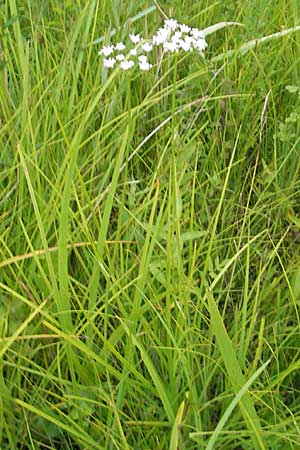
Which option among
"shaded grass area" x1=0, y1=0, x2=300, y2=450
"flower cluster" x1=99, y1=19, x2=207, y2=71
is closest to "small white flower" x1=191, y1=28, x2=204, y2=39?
"flower cluster" x1=99, y1=19, x2=207, y2=71

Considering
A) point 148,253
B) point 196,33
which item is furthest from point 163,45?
point 148,253

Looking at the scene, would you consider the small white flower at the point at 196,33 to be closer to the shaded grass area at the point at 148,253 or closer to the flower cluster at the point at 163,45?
the flower cluster at the point at 163,45

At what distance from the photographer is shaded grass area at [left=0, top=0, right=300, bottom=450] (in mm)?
938

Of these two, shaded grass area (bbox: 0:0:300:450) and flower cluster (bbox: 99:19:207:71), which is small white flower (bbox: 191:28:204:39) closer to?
flower cluster (bbox: 99:19:207:71)

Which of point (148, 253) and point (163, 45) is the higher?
point (163, 45)

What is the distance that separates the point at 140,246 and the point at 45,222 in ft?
0.51

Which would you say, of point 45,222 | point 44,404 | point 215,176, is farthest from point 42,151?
point 44,404

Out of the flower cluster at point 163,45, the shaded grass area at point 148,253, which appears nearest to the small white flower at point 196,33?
the flower cluster at point 163,45

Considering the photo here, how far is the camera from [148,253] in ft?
3.26

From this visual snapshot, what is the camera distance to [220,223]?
1235 mm

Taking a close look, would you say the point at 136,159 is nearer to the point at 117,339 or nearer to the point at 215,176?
the point at 215,176

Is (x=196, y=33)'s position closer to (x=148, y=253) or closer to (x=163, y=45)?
(x=163, y=45)

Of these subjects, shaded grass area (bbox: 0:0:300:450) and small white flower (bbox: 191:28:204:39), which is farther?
small white flower (bbox: 191:28:204:39)

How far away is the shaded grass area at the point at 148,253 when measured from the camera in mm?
938
